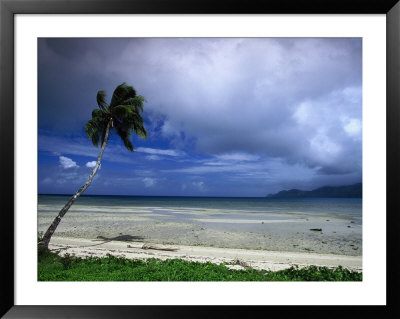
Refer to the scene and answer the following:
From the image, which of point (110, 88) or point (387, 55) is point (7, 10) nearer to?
point (110, 88)

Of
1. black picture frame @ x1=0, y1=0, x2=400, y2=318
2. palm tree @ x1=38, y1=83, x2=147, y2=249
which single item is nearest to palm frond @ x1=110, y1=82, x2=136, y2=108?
palm tree @ x1=38, y1=83, x2=147, y2=249

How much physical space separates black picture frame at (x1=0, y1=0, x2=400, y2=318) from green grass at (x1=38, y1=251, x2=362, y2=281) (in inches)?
14.3

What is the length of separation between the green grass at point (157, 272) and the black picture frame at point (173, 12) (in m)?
0.36

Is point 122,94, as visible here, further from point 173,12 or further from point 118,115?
point 173,12

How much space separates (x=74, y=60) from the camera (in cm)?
288

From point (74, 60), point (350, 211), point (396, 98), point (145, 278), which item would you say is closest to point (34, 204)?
point (145, 278)

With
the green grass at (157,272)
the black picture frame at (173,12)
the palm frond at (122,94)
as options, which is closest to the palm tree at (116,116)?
the palm frond at (122,94)

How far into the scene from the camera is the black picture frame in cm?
171

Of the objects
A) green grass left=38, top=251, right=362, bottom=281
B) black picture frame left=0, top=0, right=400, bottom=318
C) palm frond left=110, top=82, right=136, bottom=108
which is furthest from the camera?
palm frond left=110, top=82, right=136, bottom=108

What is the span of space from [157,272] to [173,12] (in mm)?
2332

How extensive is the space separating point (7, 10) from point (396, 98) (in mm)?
3026

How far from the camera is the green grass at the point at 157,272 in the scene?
215 cm

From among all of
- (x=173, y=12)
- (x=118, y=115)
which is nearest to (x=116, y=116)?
(x=118, y=115)

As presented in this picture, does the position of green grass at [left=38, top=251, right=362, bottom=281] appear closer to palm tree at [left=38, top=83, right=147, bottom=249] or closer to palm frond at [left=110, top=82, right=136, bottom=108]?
palm tree at [left=38, top=83, right=147, bottom=249]
